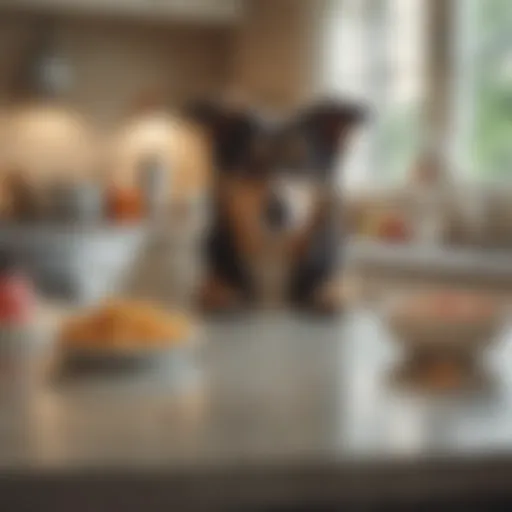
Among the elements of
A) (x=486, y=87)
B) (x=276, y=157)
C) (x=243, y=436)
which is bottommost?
(x=243, y=436)

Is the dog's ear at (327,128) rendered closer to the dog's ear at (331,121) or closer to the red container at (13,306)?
the dog's ear at (331,121)

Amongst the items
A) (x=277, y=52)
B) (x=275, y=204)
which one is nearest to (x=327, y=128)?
(x=275, y=204)

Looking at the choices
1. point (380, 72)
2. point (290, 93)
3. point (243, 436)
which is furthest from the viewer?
point (290, 93)

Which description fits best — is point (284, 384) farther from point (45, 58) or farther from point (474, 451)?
point (45, 58)

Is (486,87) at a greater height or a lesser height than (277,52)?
lesser

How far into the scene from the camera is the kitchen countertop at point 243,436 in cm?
87

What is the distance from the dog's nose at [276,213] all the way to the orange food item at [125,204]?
2651 mm

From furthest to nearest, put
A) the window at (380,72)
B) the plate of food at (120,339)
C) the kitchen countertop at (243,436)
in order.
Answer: the window at (380,72), the plate of food at (120,339), the kitchen countertop at (243,436)

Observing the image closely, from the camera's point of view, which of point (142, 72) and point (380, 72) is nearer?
point (380, 72)

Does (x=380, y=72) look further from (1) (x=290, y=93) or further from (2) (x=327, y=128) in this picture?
(2) (x=327, y=128)

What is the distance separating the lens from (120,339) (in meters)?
1.29

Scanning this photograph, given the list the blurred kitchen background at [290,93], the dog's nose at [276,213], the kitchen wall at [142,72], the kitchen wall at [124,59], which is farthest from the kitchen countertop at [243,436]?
the kitchen wall at [124,59]


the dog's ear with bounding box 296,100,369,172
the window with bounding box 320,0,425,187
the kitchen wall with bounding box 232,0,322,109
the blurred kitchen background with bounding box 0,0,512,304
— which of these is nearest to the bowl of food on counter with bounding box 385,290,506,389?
the dog's ear with bounding box 296,100,369,172

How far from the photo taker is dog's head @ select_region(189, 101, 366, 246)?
1.87m
